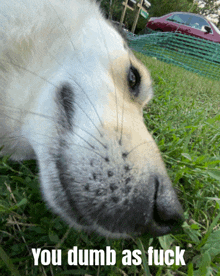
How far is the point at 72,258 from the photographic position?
1021 millimetres

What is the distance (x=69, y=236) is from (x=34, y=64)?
1.04 m

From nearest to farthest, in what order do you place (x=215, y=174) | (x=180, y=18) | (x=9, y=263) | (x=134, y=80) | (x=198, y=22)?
(x=9, y=263)
(x=215, y=174)
(x=134, y=80)
(x=198, y=22)
(x=180, y=18)

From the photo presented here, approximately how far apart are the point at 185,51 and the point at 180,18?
12.7 ft

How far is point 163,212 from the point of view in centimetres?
101

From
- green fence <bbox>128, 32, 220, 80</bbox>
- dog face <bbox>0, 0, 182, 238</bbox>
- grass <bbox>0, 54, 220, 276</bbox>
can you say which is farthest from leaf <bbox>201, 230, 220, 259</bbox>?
green fence <bbox>128, 32, 220, 80</bbox>

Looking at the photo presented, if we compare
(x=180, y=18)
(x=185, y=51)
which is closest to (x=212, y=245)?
(x=185, y=51)

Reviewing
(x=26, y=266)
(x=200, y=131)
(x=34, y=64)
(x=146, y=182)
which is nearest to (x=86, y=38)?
(x=34, y=64)

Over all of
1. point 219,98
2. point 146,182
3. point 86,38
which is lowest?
point 219,98

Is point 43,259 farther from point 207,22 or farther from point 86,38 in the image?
point 207,22

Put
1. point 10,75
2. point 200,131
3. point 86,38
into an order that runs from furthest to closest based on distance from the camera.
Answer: point 200,131 → point 86,38 → point 10,75

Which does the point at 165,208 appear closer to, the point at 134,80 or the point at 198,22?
the point at 134,80

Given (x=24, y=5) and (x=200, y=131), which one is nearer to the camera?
(x=24, y=5)

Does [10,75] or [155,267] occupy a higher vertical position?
[10,75]

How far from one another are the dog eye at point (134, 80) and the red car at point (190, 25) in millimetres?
9478
